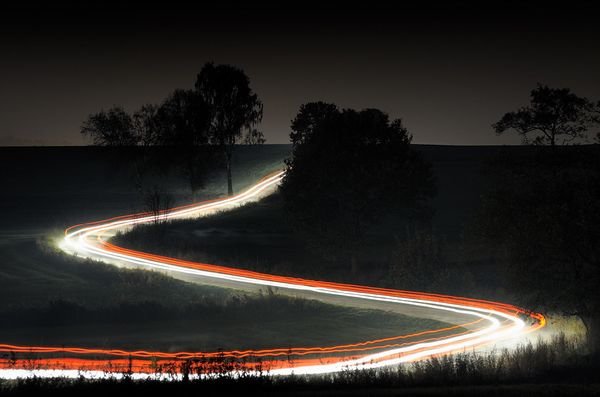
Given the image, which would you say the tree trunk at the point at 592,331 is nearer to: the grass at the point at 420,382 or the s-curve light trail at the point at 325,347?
the grass at the point at 420,382

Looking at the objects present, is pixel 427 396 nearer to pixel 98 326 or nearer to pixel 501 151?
pixel 98 326

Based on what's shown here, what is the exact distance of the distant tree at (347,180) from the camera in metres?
42.4

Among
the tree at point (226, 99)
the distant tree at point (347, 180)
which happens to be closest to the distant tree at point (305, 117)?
the tree at point (226, 99)

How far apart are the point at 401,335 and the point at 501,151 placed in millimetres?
10423

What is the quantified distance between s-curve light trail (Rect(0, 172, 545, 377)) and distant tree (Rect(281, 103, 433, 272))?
26.0 ft

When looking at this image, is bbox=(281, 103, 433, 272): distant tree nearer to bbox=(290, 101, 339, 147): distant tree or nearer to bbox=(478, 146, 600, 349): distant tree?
bbox=(478, 146, 600, 349): distant tree

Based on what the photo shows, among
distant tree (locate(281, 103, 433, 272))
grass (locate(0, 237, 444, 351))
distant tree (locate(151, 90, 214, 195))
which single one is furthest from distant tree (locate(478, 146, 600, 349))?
distant tree (locate(151, 90, 214, 195))

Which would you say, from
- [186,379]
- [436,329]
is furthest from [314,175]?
[186,379]

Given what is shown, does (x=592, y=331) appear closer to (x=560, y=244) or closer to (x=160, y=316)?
(x=560, y=244)

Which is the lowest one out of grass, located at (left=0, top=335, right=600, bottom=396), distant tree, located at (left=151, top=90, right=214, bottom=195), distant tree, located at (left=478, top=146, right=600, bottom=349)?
grass, located at (left=0, top=335, right=600, bottom=396)

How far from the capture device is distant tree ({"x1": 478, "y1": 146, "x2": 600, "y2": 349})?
20.3 metres

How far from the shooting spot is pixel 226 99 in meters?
68.9

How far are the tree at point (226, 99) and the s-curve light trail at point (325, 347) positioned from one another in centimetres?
2697

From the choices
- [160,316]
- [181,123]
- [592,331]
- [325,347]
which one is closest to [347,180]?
[160,316]
